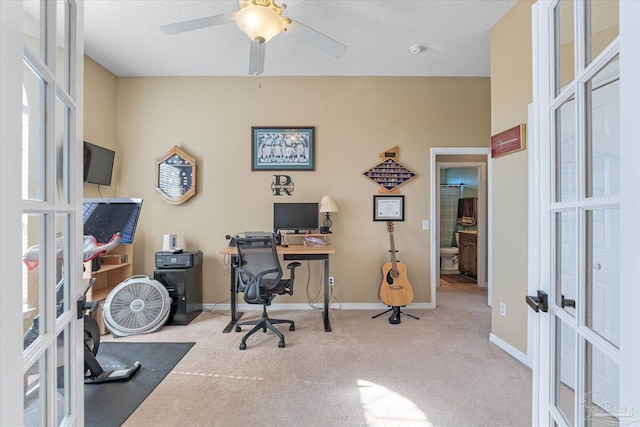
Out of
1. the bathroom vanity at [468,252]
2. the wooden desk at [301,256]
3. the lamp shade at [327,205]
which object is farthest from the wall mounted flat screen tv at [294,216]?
the bathroom vanity at [468,252]

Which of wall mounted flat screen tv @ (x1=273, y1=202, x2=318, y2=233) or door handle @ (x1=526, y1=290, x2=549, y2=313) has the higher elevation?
wall mounted flat screen tv @ (x1=273, y1=202, x2=318, y2=233)

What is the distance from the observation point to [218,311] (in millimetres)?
3363

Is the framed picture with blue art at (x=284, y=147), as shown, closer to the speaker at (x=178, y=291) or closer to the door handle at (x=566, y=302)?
the speaker at (x=178, y=291)

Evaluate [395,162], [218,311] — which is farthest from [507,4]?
[218,311]

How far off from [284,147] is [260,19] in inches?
67.7

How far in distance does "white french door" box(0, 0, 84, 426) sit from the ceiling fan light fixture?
1062 mm

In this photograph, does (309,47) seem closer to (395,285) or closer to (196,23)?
(196,23)

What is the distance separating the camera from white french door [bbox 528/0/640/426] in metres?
0.57

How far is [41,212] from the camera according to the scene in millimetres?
724

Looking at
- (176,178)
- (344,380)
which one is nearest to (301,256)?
(344,380)

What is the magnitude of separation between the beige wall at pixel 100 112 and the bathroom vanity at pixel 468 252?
5499 millimetres

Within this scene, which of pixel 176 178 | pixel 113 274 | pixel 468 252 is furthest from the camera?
pixel 468 252

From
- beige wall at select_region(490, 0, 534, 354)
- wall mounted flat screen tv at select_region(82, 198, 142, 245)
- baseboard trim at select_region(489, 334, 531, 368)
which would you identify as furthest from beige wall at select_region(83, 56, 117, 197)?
baseboard trim at select_region(489, 334, 531, 368)

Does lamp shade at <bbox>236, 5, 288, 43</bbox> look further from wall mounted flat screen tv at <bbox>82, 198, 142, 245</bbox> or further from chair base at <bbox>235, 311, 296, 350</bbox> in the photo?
chair base at <bbox>235, 311, 296, 350</bbox>
